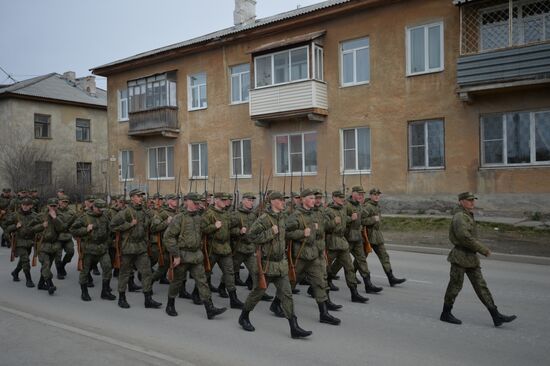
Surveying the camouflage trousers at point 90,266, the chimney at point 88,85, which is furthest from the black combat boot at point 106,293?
the chimney at point 88,85

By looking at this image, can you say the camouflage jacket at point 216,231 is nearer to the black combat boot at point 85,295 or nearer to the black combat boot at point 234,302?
the black combat boot at point 234,302

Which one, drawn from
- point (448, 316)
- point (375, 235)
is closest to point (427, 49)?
point (375, 235)

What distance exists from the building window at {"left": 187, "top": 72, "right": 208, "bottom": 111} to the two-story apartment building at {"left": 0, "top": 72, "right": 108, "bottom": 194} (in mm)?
9728

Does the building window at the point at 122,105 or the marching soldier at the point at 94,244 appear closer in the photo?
the marching soldier at the point at 94,244

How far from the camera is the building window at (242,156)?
23531 millimetres

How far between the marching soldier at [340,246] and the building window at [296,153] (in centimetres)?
1283

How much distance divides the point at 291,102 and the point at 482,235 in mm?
9551

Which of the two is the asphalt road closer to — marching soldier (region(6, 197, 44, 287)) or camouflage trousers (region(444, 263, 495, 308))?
camouflage trousers (region(444, 263, 495, 308))

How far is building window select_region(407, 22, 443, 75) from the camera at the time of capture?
18047 millimetres

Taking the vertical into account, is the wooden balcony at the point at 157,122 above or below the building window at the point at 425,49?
below

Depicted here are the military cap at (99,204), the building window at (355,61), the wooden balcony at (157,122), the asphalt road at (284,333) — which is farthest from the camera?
the wooden balcony at (157,122)

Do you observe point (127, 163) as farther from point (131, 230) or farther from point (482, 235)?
point (131, 230)

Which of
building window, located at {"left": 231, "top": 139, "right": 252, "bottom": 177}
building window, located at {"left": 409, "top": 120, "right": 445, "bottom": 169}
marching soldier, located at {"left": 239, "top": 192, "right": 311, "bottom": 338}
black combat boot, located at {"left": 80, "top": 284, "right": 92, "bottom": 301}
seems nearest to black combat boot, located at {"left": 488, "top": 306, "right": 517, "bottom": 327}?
marching soldier, located at {"left": 239, "top": 192, "right": 311, "bottom": 338}

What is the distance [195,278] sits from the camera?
7.50m
